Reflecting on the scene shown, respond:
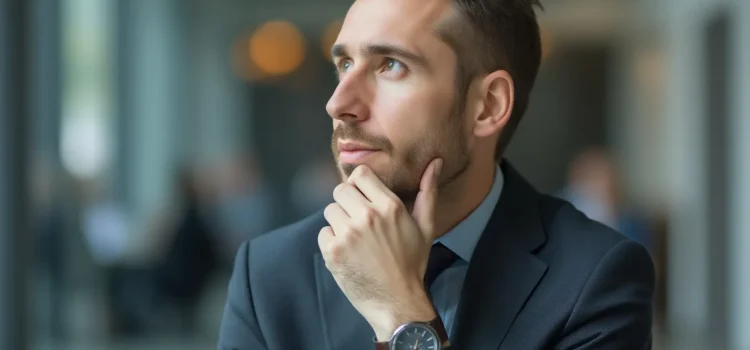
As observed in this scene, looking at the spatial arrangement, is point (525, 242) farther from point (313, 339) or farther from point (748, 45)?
point (748, 45)

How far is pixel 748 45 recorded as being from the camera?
321 inches

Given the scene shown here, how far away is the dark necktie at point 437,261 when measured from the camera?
2027mm

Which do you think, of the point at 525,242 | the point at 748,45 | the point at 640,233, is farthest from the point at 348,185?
the point at 748,45

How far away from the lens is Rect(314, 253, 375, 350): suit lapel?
76.5 inches

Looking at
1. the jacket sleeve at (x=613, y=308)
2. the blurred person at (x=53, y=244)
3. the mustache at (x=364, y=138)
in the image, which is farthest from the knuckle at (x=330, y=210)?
the blurred person at (x=53, y=244)

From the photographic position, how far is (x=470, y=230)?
6.73 ft

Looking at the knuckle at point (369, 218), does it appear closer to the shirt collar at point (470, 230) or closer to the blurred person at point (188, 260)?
the shirt collar at point (470, 230)

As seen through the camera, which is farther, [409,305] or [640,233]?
[640,233]

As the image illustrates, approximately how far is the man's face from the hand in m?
0.03

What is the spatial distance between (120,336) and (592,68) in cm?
1139

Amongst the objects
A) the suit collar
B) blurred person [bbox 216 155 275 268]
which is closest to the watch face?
the suit collar

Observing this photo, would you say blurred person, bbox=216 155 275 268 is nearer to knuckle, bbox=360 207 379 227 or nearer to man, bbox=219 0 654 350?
man, bbox=219 0 654 350

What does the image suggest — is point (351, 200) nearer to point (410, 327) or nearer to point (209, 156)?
point (410, 327)

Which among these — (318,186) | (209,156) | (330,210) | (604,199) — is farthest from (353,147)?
(209,156)
